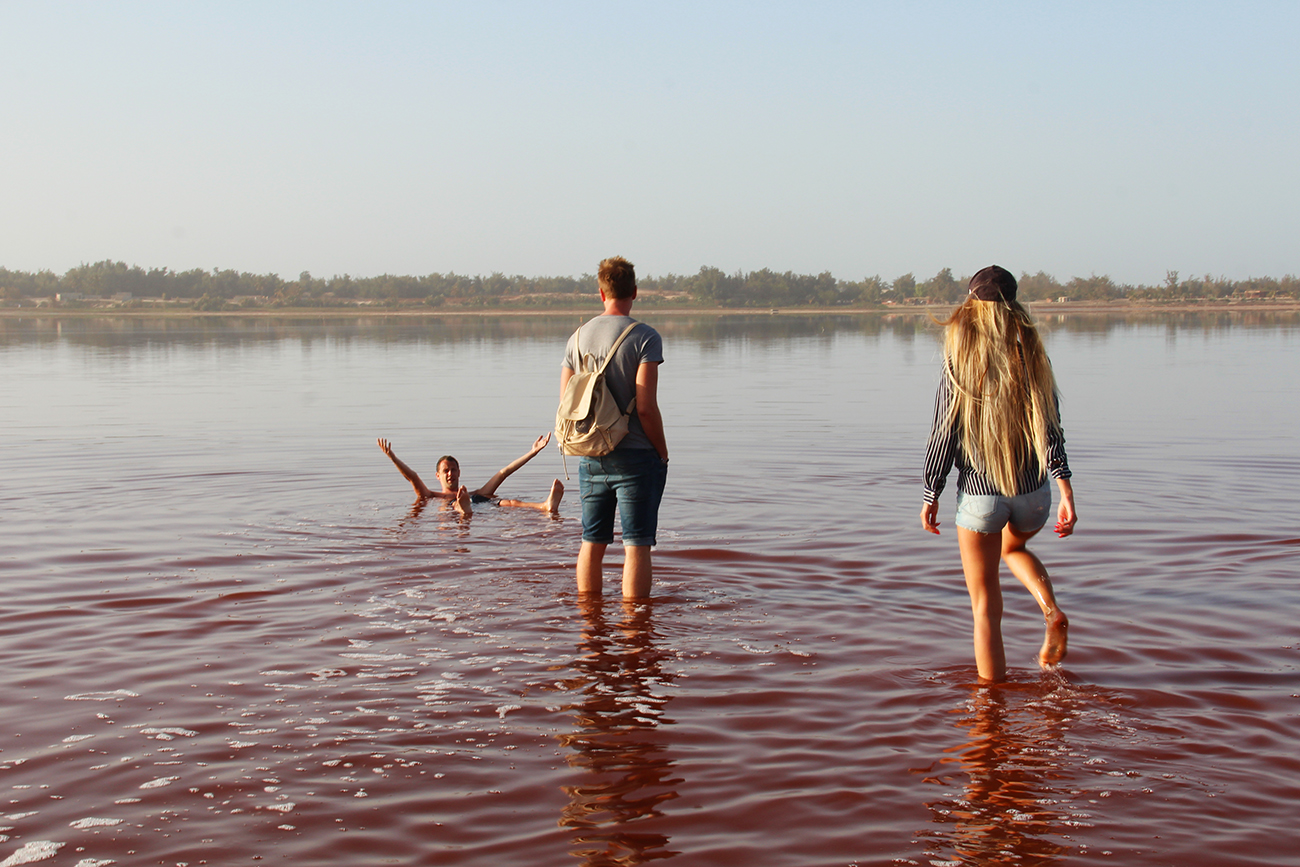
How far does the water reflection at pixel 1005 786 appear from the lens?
357 centimetres

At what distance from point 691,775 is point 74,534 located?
23.1 ft

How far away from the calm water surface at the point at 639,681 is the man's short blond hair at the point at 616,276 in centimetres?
201

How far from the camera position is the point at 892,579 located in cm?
736

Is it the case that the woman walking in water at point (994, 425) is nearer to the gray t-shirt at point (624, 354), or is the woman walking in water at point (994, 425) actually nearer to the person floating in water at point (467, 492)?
the gray t-shirt at point (624, 354)

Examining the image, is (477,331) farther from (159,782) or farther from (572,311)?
(159,782)

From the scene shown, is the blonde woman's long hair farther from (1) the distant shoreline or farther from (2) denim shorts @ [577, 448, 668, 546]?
(1) the distant shoreline

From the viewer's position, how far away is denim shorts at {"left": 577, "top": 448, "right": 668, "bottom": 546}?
248 inches

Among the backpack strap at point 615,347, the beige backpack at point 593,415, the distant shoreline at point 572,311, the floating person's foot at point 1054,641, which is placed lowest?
the floating person's foot at point 1054,641

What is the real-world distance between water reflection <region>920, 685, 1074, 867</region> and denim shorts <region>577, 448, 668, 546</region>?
2.26 meters

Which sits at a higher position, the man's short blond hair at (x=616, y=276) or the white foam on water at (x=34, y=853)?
the man's short blond hair at (x=616, y=276)

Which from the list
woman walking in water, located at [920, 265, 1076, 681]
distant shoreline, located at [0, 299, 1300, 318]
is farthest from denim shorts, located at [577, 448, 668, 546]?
distant shoreline, located at [0, 299, 1300, 318]

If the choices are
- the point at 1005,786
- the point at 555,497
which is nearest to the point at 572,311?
the point at 555,497

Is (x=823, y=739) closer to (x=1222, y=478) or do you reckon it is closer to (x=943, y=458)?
(x=943, y=458)

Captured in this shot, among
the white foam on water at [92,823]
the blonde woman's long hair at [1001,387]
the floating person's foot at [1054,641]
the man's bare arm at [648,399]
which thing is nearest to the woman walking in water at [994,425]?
the blonde woman's long hair at [1001,387]
